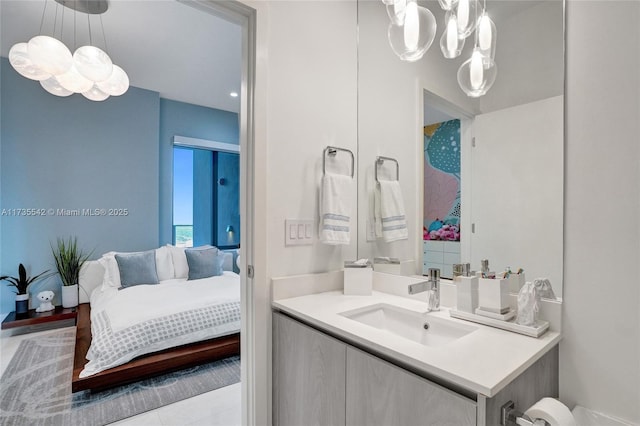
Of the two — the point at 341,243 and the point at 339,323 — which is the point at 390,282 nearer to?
the point at 341,243

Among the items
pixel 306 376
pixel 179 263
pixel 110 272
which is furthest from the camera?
pixel 179 263

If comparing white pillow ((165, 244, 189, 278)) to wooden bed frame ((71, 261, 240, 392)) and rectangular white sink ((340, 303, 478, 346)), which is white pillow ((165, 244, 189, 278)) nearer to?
wooden bed frame ((71, 261, 240, 392))

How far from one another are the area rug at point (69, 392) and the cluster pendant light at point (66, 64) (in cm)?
202

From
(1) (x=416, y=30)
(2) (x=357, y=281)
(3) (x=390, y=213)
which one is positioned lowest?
(2) (x=357, y=281)

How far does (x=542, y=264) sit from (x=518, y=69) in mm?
695

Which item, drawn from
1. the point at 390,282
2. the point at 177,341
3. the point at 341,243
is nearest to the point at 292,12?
the point at 341,243

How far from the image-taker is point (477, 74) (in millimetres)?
1278

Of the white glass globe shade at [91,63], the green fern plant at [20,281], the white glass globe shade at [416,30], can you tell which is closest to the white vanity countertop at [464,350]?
the white glass globe shade at [416,30]

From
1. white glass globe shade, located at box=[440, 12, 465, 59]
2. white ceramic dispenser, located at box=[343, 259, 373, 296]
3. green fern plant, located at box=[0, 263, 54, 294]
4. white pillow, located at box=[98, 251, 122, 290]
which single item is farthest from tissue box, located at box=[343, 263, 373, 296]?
green fern plant, located at box=[0, 263, 54, 294]

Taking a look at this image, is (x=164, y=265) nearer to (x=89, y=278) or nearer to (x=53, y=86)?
(x=89, y=278)

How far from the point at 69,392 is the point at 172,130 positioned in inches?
133

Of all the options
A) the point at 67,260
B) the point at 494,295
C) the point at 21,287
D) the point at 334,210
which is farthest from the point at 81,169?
the point at 494,295

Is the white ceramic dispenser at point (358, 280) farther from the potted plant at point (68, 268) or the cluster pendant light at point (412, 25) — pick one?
the potted plant at point (68, 268)

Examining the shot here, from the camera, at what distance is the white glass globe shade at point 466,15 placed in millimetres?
1161
